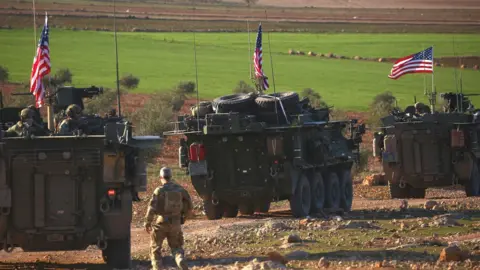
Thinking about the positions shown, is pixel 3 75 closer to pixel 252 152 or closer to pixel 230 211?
pixel 230 211

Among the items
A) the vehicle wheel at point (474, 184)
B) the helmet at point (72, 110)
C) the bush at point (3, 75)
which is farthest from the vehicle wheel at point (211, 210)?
the bush at point (3, 75)

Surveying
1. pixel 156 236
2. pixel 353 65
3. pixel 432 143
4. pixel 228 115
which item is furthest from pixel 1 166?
pixel 353 65

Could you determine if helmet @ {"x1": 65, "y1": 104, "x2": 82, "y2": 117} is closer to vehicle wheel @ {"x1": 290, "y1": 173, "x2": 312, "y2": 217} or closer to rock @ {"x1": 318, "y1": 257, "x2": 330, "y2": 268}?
rock @ {"x1": 318, "y1": 257, "x2": 330, "y2": 268}

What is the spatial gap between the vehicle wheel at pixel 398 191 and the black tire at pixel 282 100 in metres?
5.41

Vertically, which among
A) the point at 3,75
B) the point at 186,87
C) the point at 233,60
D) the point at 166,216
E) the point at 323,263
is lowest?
the point at 323,263

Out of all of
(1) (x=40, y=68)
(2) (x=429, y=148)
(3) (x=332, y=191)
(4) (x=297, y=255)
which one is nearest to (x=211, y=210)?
(3) (x=332, y=191)

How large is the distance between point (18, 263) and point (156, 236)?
Answer: 325cm

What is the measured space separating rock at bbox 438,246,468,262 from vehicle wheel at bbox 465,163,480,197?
13.3 m

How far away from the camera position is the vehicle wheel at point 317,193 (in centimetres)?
2670

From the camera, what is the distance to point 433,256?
18.1 metres

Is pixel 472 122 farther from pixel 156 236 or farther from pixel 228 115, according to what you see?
pixel 156 236

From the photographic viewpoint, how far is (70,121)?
19.3 metres

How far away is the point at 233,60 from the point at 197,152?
177 feet

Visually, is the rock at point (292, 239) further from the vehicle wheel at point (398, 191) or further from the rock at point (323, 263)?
the vehicle wheel at point (398, 191)
